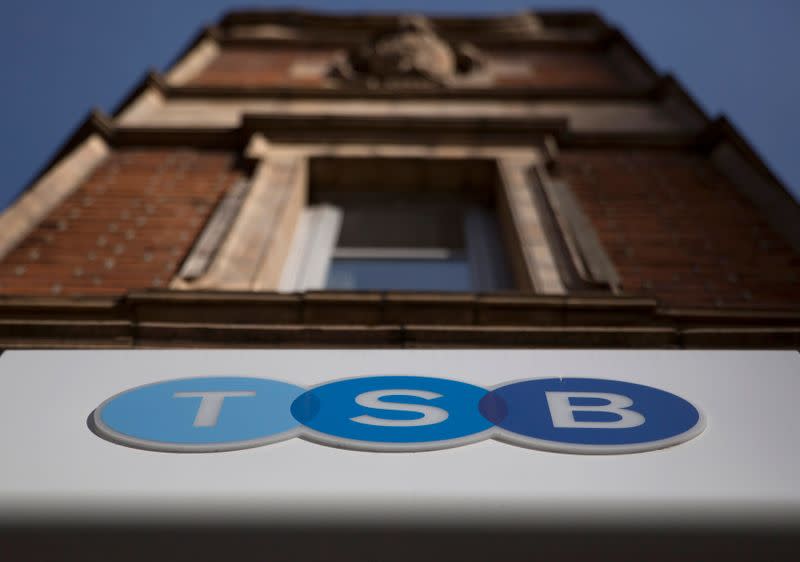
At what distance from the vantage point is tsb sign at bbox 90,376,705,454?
2.50m

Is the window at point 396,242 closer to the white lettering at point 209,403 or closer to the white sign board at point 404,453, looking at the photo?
the white sign board at point 404,453

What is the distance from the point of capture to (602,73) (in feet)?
35.9

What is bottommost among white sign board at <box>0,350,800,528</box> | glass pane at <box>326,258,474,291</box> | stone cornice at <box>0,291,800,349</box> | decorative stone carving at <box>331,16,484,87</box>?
white sign board at <box>0,350,800,528</box>

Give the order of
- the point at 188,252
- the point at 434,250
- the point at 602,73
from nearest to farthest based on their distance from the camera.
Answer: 1. the point at 188,252
2. the point at 434,250
3. the point at 602,73

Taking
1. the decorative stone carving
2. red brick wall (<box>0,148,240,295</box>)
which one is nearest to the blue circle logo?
red brick wall (<box>0,148,240,295</box>)

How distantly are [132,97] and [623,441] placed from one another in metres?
8.14

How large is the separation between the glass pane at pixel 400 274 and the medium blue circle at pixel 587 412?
2.83 meters

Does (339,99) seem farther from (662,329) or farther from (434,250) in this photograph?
(662,329)

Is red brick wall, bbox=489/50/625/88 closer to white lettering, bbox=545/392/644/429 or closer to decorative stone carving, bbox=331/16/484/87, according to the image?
decorative stone carving, bbox=331/16/484/87

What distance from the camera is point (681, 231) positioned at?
5.96 metres

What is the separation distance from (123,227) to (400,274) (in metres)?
2.32

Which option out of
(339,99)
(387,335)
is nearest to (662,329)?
(387,335)

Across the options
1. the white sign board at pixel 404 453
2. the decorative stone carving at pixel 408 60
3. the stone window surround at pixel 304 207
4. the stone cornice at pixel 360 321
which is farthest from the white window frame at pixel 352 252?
the decorative stone carving at pixel 408 60

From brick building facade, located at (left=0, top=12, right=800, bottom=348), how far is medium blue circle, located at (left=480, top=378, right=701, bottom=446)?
40.9 inches
